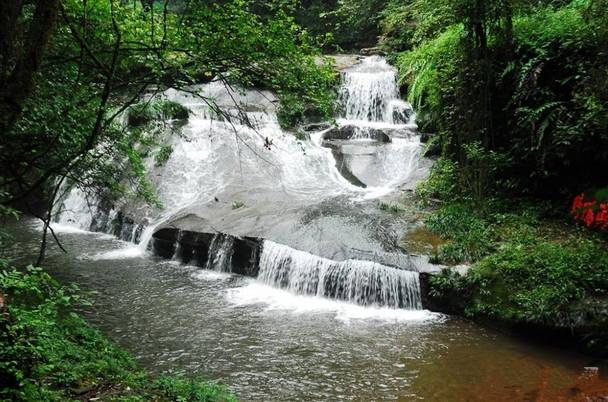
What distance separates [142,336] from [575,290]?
700 centimetres

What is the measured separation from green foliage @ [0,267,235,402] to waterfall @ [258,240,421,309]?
13.0 ft

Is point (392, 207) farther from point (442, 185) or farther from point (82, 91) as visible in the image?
point (82, 91)

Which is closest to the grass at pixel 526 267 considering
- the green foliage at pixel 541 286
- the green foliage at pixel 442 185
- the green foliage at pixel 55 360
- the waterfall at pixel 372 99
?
the green foliage at pixel 541 286

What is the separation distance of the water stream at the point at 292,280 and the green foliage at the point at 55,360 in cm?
124

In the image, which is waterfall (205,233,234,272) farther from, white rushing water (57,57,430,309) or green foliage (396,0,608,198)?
green foliage (396,0,608,198)

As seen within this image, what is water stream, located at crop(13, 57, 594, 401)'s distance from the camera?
6617 millimetres

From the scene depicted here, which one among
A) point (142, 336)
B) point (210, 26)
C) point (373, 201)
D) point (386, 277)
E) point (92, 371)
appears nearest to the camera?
point (92, 371)

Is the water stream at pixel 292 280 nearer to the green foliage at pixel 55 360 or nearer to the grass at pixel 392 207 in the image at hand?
the grass at pixel 392 207

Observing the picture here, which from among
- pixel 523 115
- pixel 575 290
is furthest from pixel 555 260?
pixel 523 115

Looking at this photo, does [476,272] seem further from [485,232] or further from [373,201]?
[373,201]

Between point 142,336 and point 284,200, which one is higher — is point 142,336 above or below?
below

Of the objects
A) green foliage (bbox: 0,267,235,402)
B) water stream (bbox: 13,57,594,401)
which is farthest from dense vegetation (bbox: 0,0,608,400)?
water stream (bbox: 13,57,594,401)

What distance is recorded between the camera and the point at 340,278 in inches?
368

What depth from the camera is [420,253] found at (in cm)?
927
